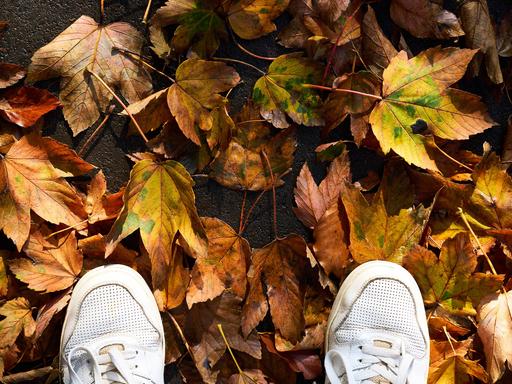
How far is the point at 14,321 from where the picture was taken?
1449 mm

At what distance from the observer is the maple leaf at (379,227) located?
58.4 inches

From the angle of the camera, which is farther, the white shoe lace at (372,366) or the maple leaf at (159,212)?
the white shoe lace at (372,366)

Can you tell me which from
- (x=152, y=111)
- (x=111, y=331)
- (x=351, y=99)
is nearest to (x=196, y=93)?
(x=152, y=111)

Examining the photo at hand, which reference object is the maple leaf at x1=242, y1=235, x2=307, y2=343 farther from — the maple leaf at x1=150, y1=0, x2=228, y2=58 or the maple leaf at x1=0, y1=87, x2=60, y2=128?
the maple leaf at x1=0, y1=87, x2=60, y2=128

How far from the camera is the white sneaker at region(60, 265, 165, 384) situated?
148cm

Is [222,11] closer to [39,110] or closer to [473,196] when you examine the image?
[39,110]

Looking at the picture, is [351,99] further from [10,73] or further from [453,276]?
[10,73]

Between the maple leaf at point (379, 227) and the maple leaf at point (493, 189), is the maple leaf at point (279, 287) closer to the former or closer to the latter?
the maple leaf at point (379, 227)

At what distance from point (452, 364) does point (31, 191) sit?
1122 millimetres

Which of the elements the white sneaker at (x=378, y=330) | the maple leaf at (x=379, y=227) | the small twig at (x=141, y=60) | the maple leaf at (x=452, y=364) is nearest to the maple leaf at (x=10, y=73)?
the small twig at (x=141, y=60)

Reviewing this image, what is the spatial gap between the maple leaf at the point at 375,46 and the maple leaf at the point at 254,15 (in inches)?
8.4

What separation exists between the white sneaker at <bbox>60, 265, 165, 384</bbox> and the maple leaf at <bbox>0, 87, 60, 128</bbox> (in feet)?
1.33

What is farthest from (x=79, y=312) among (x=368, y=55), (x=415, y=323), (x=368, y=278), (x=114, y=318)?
(x=368, y=55)

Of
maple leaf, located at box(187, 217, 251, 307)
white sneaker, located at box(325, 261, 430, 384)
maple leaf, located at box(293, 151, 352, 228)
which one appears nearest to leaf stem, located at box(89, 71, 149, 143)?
maple leaf, located at box(187, 217, 251, 307)
